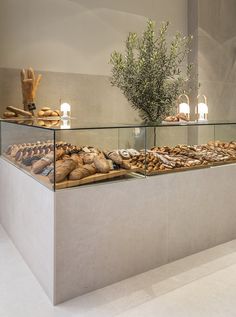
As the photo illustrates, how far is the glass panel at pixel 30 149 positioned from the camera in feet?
5.79

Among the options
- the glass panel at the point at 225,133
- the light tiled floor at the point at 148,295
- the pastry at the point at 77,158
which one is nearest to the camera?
the light tiled floor at the point at 148,295

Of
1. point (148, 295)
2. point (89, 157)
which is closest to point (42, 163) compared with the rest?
point (89, 157)

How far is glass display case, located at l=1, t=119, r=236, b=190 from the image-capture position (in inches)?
69.7

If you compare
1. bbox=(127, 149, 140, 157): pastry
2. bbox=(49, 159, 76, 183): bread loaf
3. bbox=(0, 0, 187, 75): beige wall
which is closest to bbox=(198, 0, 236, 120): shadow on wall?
bbox=(0, 0, 187, 75): beige wall

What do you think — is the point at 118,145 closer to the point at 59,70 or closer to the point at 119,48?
the point at 59,70

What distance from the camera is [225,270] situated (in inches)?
82.0

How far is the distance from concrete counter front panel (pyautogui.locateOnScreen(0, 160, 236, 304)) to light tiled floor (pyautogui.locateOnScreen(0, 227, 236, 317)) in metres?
0.07

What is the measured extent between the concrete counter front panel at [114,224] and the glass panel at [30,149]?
0.25 ft

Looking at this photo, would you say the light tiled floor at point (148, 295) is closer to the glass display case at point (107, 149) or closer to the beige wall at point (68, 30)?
the glass display case at point (107, 149)

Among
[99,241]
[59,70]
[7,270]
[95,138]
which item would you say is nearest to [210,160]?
[95,138]

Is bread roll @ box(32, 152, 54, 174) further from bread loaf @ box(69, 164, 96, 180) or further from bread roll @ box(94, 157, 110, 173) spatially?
bread roll @ box(94, 157, 110, 173)

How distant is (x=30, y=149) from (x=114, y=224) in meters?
0.75

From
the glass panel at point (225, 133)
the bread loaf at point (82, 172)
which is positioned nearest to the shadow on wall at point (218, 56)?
the glass panel at point (225, 133)

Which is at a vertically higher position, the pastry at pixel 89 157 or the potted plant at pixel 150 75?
the potted plant at pixel 150 75
